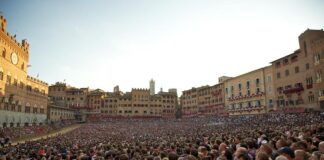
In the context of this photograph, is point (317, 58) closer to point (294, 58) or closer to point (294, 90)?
point (294, 58)

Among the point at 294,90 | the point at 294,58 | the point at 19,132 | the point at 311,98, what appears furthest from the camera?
the point at 294,58

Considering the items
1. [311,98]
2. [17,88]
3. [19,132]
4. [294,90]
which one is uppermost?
[17,88]

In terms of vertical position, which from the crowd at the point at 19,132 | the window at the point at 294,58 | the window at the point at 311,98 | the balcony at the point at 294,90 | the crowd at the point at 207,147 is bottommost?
the crowd at the point at 19,132

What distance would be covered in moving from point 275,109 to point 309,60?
45.2ft

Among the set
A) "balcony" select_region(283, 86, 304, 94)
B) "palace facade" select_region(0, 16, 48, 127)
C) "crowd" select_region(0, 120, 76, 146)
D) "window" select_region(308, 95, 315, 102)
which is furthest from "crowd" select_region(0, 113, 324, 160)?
"palace facade" select_region(0, 16, 48, 127)

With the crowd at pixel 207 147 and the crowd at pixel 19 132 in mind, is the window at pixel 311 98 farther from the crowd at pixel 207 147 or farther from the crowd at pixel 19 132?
the crowd at pixel 19 132

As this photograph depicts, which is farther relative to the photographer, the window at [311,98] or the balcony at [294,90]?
the balcony at [294,90]

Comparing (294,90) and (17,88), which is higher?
(17,88)

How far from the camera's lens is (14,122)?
49.4 metres

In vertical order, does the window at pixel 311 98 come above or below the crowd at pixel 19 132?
above

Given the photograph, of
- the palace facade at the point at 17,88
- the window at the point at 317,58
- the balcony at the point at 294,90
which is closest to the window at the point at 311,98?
the balcony at the point at 294,90

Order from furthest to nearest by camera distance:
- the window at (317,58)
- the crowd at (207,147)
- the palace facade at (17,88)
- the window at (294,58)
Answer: the palace facade at (17,88) → the window at (294,58) → the window at (317,58) → the crowd at (207,147)

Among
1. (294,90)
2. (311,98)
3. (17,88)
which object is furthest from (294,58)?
(17,88)

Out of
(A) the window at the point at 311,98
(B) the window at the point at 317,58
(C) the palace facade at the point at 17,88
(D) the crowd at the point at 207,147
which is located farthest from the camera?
(C) the palace facade at the point at 17,88
